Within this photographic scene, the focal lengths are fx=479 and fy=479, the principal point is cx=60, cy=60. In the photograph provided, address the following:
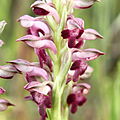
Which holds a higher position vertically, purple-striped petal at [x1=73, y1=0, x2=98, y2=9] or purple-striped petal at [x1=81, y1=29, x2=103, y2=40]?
purple-striped petal at [x1=73, y1=0, x2=98, y2=9]

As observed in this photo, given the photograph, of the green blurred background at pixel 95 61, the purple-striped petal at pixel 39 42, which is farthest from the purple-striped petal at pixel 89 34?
the green blurred background at pixel 95 61

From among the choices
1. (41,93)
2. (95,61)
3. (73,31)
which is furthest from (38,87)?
(95,61)

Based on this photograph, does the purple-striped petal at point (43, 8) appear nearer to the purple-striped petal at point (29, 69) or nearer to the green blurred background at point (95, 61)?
the purple-striped petal at point (29, 69)

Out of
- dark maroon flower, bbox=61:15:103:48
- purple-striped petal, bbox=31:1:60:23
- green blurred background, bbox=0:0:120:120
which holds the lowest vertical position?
green blurred background, bbox=0:0:120:120

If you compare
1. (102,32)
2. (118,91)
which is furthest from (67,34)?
(102,32)

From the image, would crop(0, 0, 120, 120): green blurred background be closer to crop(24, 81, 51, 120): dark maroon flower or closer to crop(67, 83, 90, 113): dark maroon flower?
crop(67, 83, 90, 113): dark maroon flower

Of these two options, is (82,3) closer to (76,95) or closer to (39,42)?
(39,42)

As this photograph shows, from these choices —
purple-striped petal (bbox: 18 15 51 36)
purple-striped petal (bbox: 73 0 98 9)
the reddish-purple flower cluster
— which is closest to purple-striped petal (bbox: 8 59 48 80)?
the reddish-purple flower cluster
